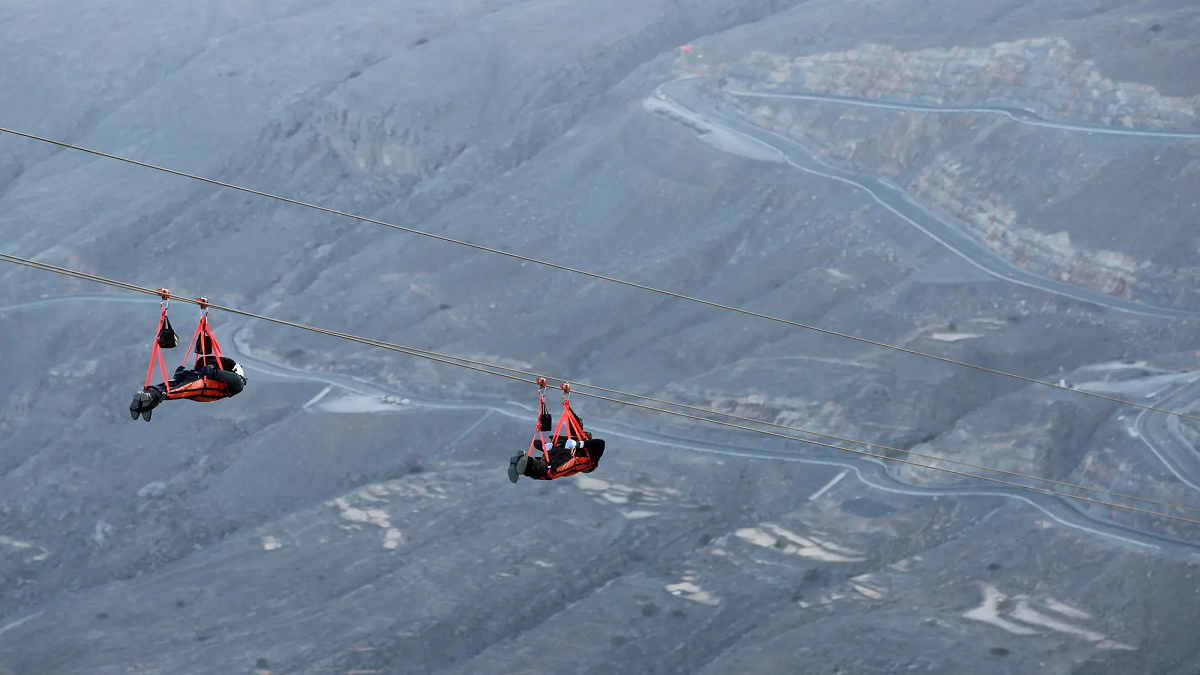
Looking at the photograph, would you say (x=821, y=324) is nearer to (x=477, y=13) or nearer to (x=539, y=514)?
(x=539, y=514)

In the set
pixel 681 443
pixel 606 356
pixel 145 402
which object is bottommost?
pixel 681 443

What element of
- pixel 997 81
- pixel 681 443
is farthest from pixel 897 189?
pixel 681 443

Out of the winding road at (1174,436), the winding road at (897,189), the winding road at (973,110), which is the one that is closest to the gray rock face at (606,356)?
the winding road at (1174,436)

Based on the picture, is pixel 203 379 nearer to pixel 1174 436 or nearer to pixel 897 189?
pixel 1174 436

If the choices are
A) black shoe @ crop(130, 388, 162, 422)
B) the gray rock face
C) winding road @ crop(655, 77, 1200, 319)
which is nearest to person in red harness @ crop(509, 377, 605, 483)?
black shoe @ crop(130, 388, 162, 422)

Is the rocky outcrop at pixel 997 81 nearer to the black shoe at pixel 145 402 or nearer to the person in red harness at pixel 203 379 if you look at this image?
the person in red harness at pixel 203 379
